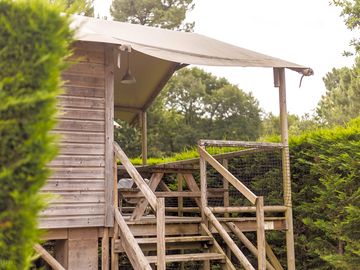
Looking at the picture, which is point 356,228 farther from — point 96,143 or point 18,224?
point 18,224

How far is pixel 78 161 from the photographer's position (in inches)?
217

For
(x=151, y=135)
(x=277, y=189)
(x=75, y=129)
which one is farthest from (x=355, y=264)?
(x=151, y=135)

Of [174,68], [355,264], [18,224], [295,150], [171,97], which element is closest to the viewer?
[18,224]

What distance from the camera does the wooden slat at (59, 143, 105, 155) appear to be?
5.45 m

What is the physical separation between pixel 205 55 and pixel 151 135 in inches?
750

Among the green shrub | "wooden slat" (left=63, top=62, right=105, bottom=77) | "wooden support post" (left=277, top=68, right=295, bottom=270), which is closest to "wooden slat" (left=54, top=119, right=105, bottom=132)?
"wooden slat" (left=63, top=62, right=105, bottom=77)

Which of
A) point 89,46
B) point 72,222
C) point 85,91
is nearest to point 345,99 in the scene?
point 89,46

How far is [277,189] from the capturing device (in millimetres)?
7250

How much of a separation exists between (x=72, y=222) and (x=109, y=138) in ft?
3.16

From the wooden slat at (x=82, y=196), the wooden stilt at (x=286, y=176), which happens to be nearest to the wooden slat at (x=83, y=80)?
the wooden slat at (x=82, y=196)

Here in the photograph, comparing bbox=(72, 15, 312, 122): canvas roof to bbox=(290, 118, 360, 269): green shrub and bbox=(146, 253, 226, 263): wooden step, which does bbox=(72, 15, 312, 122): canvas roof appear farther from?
bbox=(146, 253, 226, 263): wooden step

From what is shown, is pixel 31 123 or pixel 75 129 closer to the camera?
pixel 31 123

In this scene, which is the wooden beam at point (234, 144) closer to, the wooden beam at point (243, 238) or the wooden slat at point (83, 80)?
the wooden beam at point (243, 238)

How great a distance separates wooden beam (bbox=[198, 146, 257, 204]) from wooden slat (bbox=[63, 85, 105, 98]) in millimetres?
1448
